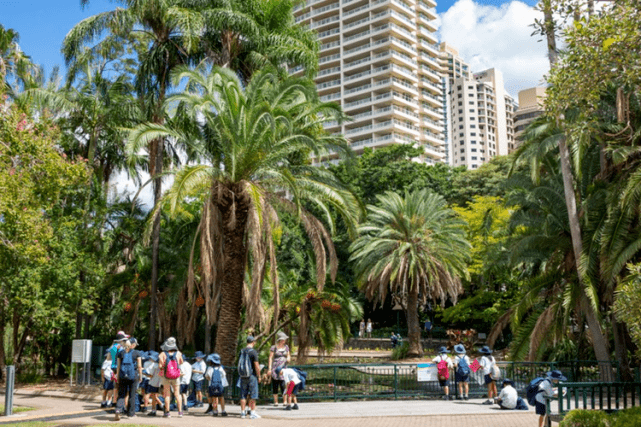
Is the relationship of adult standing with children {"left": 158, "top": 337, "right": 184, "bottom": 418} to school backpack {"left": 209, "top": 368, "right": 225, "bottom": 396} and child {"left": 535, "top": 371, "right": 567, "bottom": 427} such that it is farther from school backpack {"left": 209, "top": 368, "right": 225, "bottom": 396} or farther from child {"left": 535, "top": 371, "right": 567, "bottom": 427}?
child {"left": 535, "top": 371, "right": 567, "bottom": 427}

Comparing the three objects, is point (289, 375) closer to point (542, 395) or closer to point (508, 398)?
point (508, 398)

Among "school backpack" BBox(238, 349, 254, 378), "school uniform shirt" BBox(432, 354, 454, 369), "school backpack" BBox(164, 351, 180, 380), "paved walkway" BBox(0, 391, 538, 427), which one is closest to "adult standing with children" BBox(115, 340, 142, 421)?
"paved walkway" BBox(0, 391, 538, 427)

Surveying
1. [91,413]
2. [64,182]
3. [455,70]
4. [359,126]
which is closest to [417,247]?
[64,182]

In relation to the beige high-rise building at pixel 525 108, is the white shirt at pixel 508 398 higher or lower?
lower

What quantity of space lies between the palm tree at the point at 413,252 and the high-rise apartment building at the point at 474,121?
126293 mm

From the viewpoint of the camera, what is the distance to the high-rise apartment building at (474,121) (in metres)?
156

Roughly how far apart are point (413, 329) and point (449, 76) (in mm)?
150896

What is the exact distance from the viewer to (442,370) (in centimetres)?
1562

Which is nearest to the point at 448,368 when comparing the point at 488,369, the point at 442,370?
the point at 442,370

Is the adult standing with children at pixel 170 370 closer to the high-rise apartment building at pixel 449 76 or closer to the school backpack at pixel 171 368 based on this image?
the school backpack at pixel 171 368

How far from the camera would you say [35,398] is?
18.0 meters

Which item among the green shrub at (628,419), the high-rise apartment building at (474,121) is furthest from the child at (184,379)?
the high-rise apartment building at (474,121)

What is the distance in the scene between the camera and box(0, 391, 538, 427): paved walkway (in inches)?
466

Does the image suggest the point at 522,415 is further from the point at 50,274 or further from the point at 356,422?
the point at 50,274
